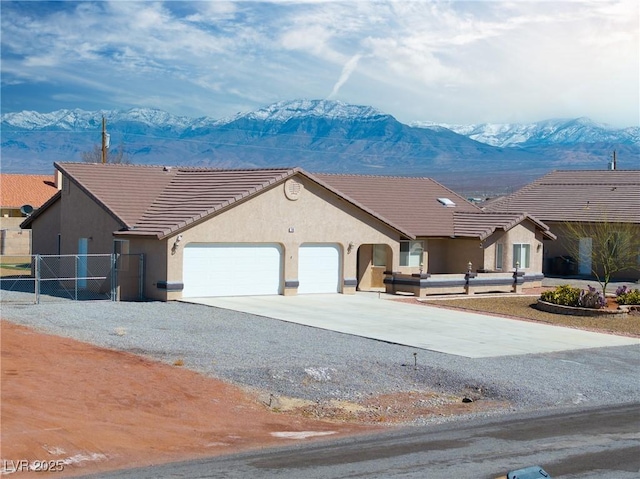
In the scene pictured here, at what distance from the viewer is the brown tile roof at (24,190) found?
223 feet

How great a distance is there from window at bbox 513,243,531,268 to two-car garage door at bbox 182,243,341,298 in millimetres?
9492

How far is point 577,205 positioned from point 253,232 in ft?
77.3

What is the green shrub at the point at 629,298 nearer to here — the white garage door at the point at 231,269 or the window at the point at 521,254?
the window at the point at 521,254

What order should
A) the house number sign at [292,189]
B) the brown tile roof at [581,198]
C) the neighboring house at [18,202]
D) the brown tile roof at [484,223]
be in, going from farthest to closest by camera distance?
the neighboring house at [18,202], the brown tile roof at [581,198], the brown tile roof at [484,223], the house number sign at [292,189]

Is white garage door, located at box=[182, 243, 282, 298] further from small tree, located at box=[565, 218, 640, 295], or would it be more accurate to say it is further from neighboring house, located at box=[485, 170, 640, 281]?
neighboring house, located at box=[485, 170, 640, 281]

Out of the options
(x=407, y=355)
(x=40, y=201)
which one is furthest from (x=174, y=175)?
(x=40, y=201)

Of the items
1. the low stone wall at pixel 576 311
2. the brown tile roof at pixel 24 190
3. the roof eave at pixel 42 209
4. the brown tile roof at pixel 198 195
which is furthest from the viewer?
the brown tile roof at pixel 24 190

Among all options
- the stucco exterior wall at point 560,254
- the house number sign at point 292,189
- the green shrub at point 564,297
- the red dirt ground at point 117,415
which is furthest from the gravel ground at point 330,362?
the stucco exterior wall at point 560,254

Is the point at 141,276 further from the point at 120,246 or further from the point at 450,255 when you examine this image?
the point at 450,255

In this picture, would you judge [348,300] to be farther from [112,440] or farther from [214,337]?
[112,440]

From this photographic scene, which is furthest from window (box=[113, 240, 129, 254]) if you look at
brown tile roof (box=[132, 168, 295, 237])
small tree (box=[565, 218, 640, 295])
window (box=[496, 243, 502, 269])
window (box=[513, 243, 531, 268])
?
small tree (box=[565, 218, 640, 295])

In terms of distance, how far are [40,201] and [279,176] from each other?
127 ft

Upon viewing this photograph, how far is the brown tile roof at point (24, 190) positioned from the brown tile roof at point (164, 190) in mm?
31981

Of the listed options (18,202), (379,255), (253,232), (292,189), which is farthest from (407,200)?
(18,202)
